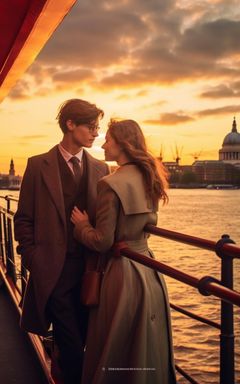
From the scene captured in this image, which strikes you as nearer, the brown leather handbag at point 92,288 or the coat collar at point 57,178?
the brown leather handbag at point 92,288

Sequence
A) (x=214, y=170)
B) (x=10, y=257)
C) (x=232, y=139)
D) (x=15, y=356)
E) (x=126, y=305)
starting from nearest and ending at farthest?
(x=126, y=305) → (x=15, y=356) → (x=10, y=257) → (x=214, y=170) → (x=232, y=139)

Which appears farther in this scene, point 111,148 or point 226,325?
point 111,148

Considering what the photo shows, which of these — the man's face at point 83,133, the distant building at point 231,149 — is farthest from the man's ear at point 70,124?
the distant building at point 231,149

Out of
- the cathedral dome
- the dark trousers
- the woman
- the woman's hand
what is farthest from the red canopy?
the cathedral dome

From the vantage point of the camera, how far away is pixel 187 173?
14338 centimetres

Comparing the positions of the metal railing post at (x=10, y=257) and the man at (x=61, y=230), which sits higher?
the man at (x=61, y=230)

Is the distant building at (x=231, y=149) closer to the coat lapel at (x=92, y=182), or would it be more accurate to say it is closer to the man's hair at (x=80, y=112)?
the coat lapel at (x=92, y=182)

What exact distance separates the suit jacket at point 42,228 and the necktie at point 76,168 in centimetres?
4

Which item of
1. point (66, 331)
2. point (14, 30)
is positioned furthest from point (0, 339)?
point (14, 30)

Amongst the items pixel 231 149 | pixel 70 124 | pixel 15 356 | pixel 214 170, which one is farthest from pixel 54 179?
pixel 231 149

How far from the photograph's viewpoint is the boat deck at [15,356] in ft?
9.45

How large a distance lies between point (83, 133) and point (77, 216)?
0.38 m

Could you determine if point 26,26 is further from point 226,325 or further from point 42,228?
point 226,325

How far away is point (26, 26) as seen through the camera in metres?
2.95
